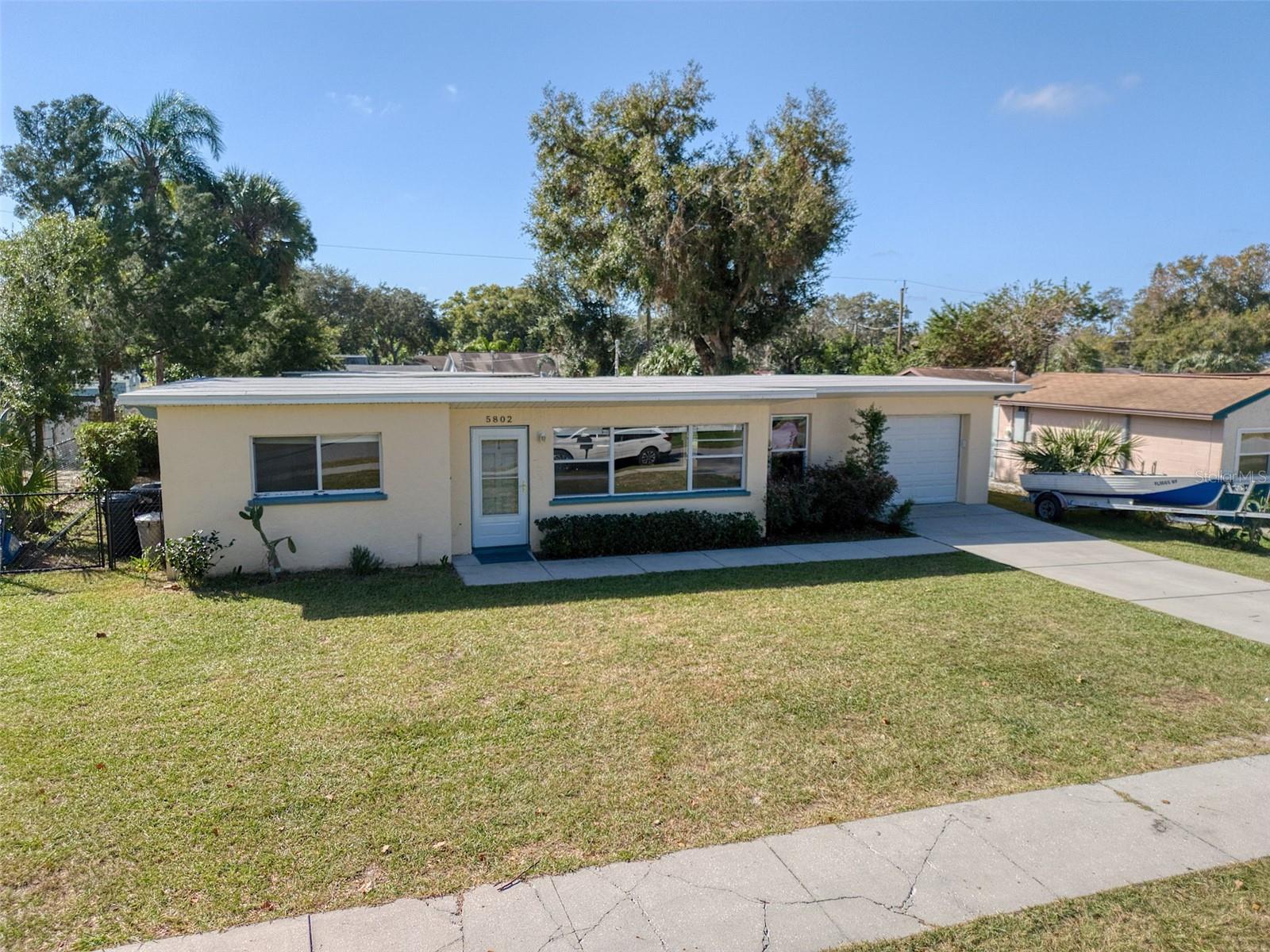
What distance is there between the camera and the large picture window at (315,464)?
37.7 feet

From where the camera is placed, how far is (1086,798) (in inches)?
235

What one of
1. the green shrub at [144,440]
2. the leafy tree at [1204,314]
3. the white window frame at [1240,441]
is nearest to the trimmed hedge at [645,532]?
the green shrub at [144,440]

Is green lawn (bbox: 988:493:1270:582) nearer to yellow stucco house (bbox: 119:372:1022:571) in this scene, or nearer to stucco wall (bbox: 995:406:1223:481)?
stucco wall (bbox: 995:406:1223:481)

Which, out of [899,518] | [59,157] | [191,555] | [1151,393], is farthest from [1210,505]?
[59,157]

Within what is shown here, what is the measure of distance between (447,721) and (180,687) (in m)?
2.65

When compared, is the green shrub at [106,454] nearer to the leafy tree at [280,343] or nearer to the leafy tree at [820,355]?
the leafy tree at [280,343]

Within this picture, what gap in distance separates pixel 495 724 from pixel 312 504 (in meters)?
6.05

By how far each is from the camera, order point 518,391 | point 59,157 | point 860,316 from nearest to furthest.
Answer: point 518,391
point 59,157
point 860,316

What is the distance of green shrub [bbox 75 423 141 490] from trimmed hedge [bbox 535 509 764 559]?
8.86 metres

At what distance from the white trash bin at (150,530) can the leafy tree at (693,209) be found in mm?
19316

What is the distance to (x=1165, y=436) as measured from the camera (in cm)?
1842

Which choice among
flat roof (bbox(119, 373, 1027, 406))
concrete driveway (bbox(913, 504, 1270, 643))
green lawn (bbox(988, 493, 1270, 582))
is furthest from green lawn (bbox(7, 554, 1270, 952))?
green lawn (bbox(988, 493, 1270, 582))

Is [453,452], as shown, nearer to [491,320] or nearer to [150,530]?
[150,530]

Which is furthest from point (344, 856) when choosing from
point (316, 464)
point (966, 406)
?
point (966, 406)
